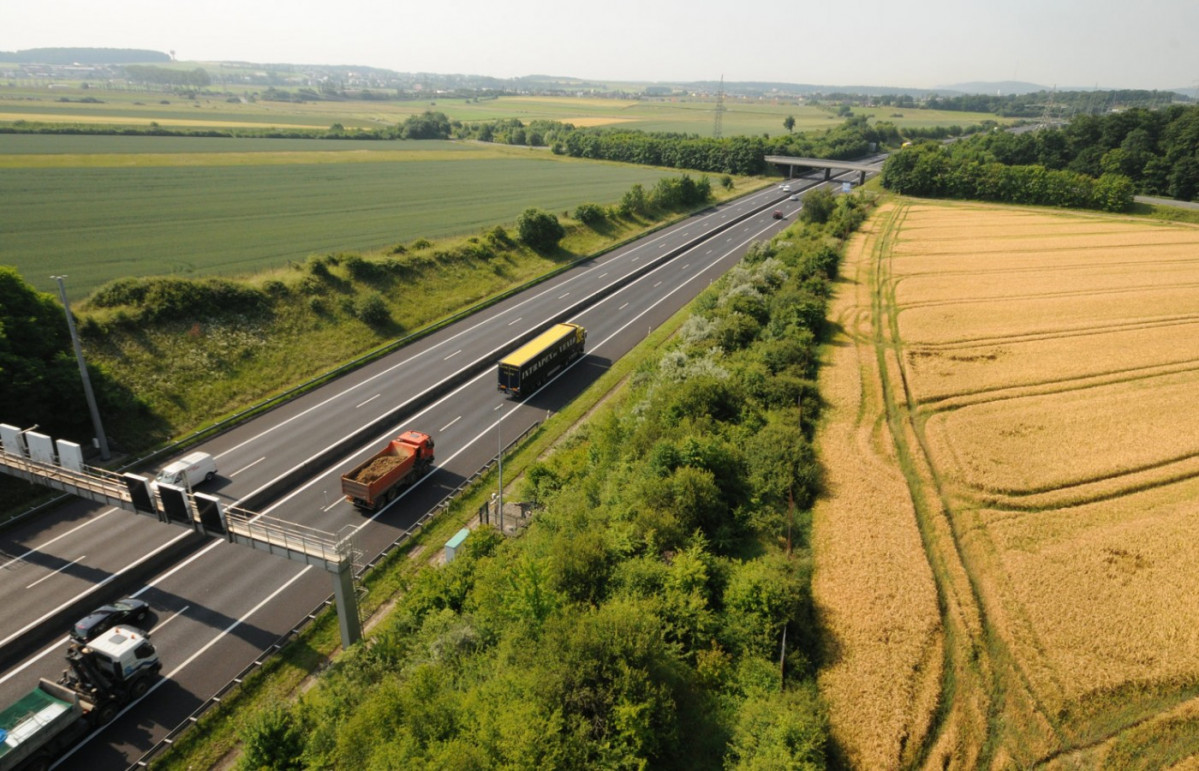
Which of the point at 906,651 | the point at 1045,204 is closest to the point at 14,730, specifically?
the point at 906,651

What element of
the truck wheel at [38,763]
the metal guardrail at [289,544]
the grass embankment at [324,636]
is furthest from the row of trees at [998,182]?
the truck wheel at [38,763]

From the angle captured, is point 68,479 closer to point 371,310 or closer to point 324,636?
point 324,636

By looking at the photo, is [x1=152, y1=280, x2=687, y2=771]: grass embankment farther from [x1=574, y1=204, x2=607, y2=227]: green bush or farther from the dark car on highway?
[x1=574, y1=204, x2=607, y2=227]: green bush

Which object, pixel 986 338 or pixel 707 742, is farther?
pixel 986 338

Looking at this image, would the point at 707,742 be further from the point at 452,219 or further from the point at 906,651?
the point at 452,219

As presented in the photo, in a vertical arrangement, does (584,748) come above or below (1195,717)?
above

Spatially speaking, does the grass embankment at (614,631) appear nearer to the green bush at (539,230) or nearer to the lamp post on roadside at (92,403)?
the lamp post on roadside at (92,403)
